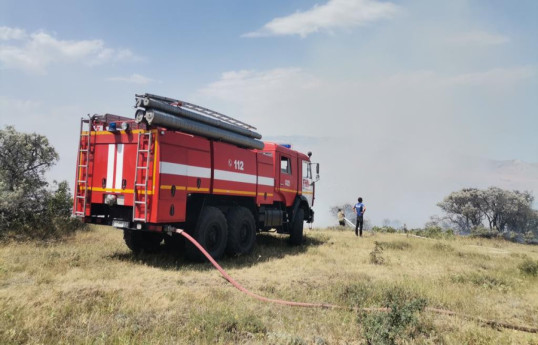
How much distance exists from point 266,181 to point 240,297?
6.00m

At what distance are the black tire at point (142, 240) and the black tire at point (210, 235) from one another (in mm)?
1724

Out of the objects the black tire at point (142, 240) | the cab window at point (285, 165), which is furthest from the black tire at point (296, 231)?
the black tire at point (142, 240)

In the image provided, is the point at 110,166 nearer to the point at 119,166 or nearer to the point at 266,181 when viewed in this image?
the point at 119,166

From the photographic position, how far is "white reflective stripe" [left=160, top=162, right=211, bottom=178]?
8258mm

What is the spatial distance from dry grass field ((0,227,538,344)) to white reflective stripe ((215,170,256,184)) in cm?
219

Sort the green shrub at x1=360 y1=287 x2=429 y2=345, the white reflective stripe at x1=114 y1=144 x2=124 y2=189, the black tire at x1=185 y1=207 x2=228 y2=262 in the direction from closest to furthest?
the green shrub at x1=360 y1=287 x2=429 y2=345, the white reflective stripe at x1=114 y1=144 x2=124 y2=189, the black tire at x1=185 y1=207 x2=228 y2=262

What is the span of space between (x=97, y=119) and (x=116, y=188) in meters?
1.88

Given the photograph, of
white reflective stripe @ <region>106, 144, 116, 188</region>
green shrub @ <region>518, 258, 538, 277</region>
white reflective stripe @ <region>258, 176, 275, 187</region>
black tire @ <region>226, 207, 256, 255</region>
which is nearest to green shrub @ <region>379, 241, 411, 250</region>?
green shrub @ <region>518, 258, 538, 277</region>

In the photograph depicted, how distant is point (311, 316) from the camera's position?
18.3ft

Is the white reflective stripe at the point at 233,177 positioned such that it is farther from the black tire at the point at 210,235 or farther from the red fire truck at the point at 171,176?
the black tire at the point at 210,235

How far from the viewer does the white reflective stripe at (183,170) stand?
27.1 feet

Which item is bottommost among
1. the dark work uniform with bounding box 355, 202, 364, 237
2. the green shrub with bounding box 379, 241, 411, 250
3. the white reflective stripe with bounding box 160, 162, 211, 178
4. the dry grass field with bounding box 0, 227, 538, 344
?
the dry grass field with bounding box 0, 227, 538, 344

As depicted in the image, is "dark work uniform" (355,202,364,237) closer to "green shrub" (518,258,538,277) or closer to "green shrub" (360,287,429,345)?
"green shrub" (518,258,538,277)

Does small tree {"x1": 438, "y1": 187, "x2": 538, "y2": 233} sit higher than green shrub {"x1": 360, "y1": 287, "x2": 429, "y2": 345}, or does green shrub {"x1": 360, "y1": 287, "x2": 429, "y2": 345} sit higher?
small tree {"x1": 438, "y1": 187, "x2": 538, "y2": 233}
